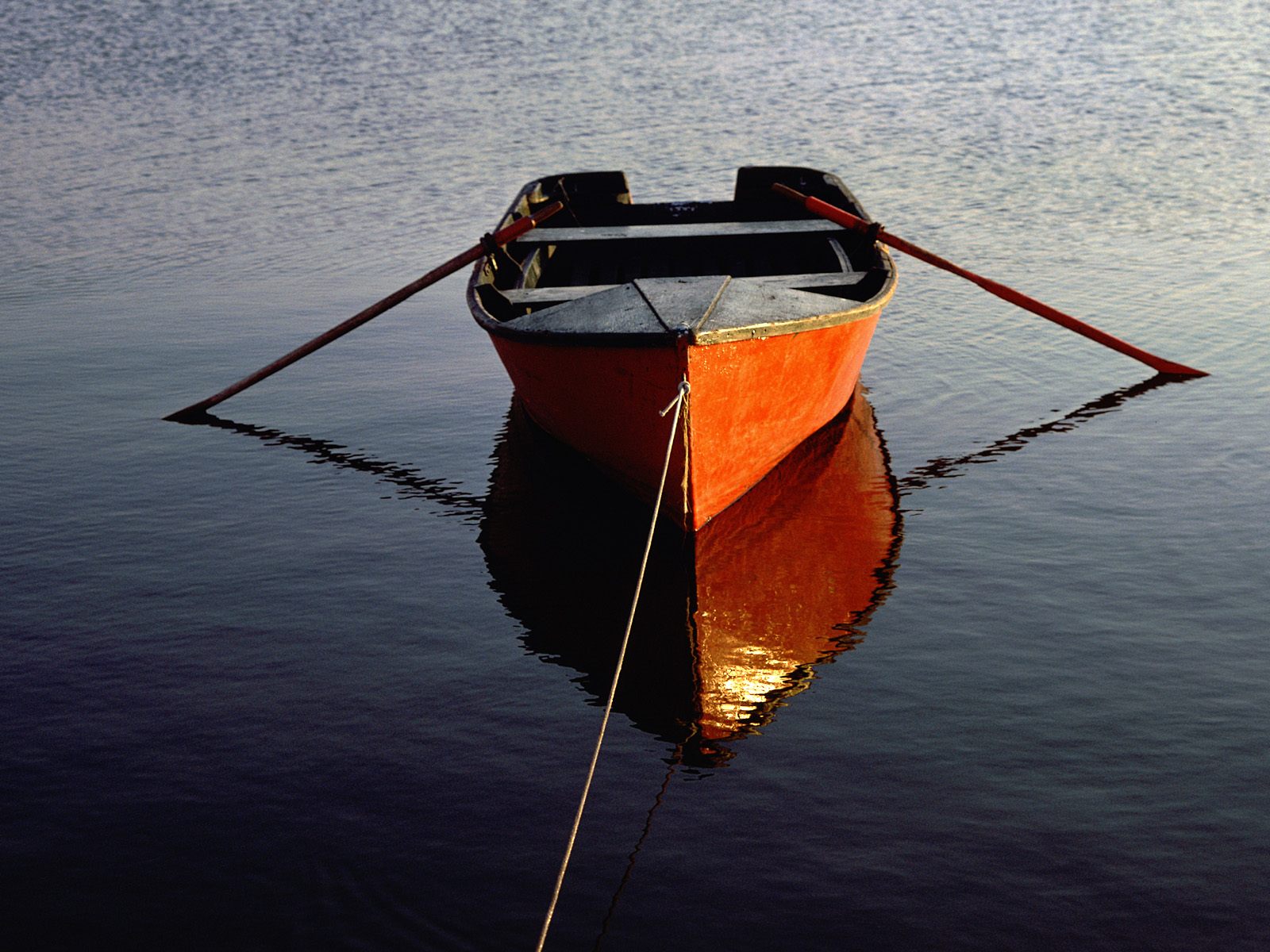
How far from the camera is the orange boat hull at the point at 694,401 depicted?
793 centimetres

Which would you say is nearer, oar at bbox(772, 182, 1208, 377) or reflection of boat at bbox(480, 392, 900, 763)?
reflection of boat at bbox(480, 392, 900, 763)

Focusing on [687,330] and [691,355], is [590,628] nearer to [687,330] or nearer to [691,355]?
[691,355]

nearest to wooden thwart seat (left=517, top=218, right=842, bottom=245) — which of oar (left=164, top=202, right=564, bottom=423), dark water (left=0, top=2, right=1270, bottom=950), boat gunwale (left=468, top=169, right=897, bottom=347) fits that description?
oar (left=164, top=202, right=564, bottom=423)

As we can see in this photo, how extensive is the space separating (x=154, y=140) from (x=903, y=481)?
70.0 feet

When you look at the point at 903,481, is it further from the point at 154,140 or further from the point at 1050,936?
the point at 154,140

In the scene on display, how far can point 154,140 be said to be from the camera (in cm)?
2628

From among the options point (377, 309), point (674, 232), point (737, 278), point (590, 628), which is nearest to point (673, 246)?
point (674, 232)

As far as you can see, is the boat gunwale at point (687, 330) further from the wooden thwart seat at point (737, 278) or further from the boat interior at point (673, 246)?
the wooden thwart seat at point (737, 278)

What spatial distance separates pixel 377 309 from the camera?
11.9m

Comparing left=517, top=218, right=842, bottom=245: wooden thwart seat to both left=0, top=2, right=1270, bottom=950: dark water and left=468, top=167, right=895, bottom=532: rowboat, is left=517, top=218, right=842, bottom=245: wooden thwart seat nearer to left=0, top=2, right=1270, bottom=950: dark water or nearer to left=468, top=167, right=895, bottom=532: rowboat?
left=468, top=167, right=895, bottom=532: rowboat

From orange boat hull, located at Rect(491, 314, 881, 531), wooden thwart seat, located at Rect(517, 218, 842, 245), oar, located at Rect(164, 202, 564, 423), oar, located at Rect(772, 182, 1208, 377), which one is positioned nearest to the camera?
orange boat hull, located at Rect(491, 314, 881, 531)

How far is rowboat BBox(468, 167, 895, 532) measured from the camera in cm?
797

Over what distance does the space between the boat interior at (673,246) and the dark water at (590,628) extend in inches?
47.0

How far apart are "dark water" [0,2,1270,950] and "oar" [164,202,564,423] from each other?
0.30 metres
